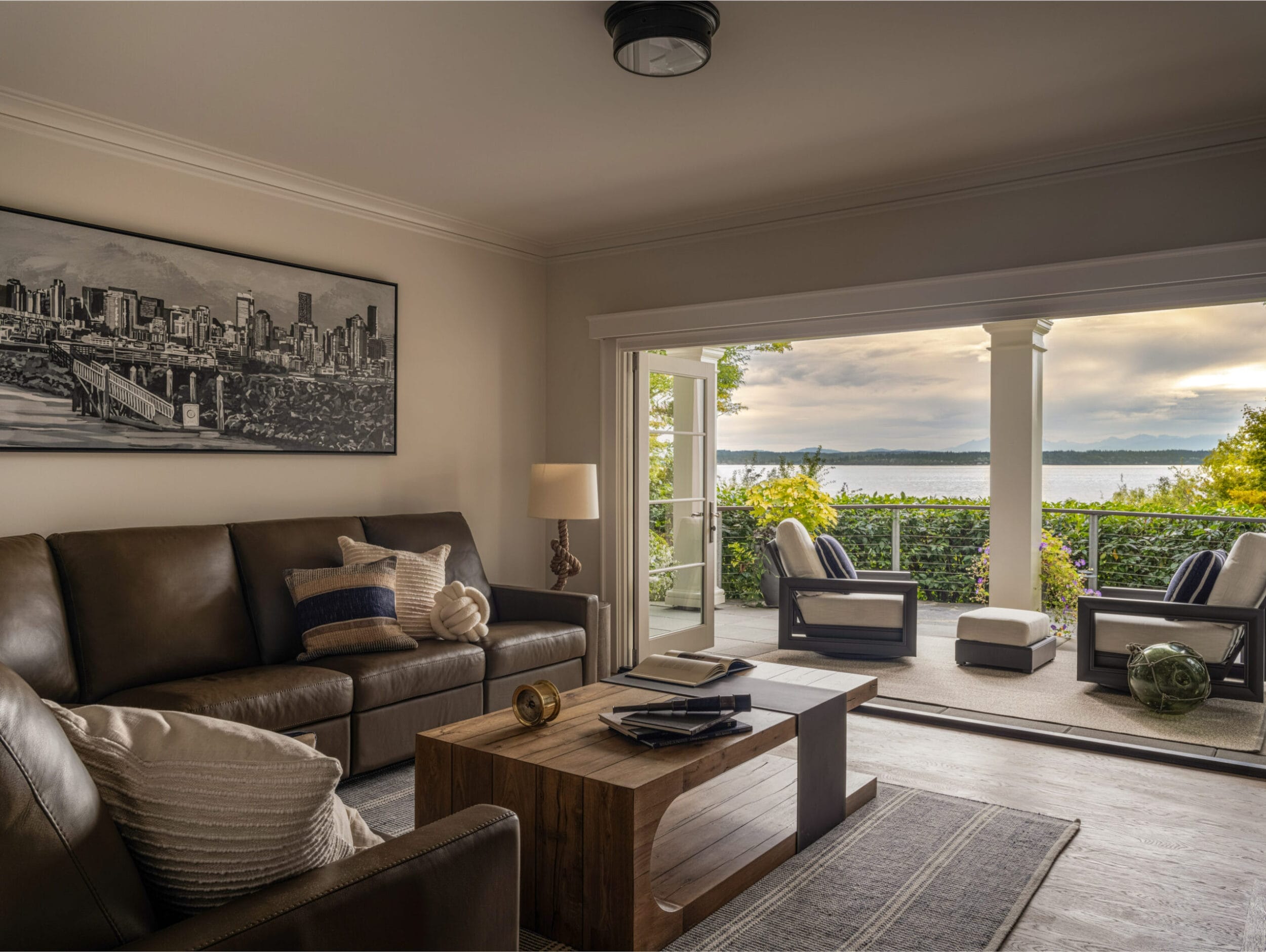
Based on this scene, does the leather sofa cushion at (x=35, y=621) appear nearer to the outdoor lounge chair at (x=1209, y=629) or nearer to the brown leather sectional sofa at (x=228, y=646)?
the brown leather sectional sofa at (x=228, y=646)

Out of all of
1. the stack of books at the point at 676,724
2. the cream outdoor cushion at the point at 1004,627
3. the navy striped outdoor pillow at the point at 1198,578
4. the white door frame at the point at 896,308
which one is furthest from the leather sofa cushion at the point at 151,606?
the navy striped outdoor pillow at the point at 1198,578

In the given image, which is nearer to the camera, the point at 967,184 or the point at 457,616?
the point at 457,616

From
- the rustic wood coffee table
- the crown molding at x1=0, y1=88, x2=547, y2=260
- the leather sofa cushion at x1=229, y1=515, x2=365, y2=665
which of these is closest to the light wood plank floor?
the rustic wood coffee table

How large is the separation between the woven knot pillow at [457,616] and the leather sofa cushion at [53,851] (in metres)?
2.68

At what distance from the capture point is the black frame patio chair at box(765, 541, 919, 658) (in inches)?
220

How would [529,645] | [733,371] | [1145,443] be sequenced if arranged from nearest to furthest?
[529,645] < [733,371] < [1145,443]

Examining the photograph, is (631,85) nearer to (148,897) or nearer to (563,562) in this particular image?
(563,562)

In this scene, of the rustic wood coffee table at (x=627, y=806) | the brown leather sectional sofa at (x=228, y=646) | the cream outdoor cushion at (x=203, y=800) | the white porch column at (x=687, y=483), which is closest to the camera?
the cream outdoor cushion at (x=203, y=800)

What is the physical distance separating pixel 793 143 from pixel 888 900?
9.54 feet

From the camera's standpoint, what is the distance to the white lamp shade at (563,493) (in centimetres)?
465

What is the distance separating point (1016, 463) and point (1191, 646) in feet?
6.19

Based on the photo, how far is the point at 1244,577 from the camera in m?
4.55

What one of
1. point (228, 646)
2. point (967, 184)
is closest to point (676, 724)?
point (228, 646)

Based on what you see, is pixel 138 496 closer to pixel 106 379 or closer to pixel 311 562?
pixel 106 379
